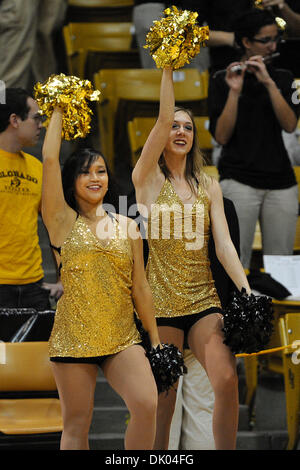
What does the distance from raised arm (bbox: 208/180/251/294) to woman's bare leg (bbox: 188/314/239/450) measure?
227 mm

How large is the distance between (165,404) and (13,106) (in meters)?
1.83

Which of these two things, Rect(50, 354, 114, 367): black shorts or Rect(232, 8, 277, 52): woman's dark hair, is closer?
Rect(50, 354, 114, 367): black shorts

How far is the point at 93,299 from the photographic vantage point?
3.14 meters

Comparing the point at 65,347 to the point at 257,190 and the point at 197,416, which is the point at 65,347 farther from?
the point at 257,190

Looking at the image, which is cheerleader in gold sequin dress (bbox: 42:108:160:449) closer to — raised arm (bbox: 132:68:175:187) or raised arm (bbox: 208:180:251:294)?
raised arm (bbox: 132:68:175:187)

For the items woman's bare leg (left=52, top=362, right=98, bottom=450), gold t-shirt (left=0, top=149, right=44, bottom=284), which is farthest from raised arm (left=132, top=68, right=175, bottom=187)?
gold t-shirt (left=0, top=149, right=44, bottom=284)

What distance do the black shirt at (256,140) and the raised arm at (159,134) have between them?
1.43 m

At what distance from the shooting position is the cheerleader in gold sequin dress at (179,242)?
339cm

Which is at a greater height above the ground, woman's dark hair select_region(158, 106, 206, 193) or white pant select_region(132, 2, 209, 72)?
woman's dark hair select_region(158, 106, 206, 193)

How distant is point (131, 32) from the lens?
277 inches

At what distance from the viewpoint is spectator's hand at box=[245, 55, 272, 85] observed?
4.69 m

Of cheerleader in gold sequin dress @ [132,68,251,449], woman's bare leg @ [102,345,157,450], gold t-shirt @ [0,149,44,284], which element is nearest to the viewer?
woman's bare leg @ [102,345,157,450]

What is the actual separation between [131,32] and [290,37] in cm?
134

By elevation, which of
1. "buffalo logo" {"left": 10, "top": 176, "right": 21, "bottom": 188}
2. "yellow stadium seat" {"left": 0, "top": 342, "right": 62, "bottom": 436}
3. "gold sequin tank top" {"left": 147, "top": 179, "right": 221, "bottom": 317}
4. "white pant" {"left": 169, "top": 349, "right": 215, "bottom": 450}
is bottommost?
"white pant" {"left": 169, "top": 349, "right": 215, "bottom": 450}
